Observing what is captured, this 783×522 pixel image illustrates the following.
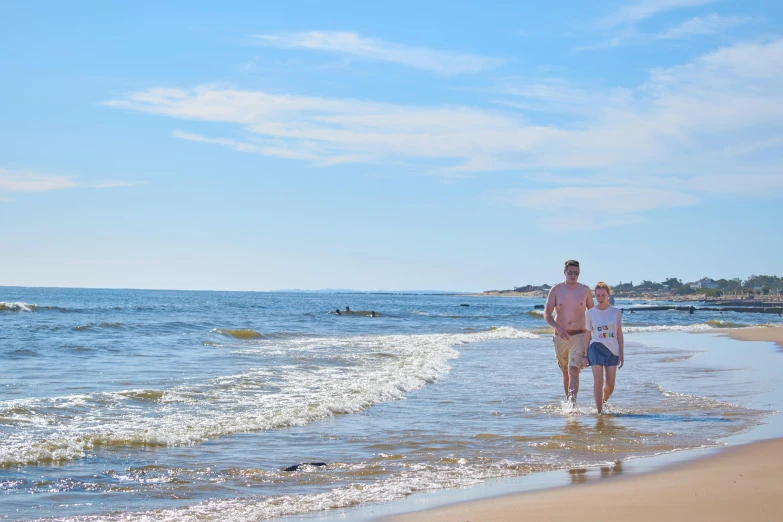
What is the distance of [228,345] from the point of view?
22328mm

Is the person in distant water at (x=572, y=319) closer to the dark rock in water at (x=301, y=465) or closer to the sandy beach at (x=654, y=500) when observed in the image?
the sandy beach at (x=654, y=500)

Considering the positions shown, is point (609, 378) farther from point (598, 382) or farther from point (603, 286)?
point (603, 286)

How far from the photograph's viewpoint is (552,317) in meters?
9.63

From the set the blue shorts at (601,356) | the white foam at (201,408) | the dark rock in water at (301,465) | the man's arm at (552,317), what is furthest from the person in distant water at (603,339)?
the dark rock in water at (301,465)

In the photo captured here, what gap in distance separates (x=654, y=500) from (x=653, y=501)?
0.03m

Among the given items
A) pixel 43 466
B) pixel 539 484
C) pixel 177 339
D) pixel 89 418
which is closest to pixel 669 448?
pixel 539 484

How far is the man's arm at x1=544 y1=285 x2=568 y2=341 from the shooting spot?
30.9ft

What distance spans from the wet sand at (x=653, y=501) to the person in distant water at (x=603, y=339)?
3.17 m

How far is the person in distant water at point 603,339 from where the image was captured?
9094 millimetres

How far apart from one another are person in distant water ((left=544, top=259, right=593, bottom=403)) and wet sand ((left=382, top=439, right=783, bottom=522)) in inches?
136

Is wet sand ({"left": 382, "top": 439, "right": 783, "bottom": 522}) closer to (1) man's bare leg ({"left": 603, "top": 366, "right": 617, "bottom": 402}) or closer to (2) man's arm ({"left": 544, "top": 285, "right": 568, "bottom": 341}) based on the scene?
(1) man's bare leg ({"left": 603, "top": 366, "right": 617, "bottom": 402})

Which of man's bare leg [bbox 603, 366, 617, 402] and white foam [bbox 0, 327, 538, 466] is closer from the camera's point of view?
white foam [bbox 0, 327, 538, 466]

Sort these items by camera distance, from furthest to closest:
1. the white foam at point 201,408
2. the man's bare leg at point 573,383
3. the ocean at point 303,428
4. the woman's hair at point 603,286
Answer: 1. the man's bare leg at point 573,383
2. the woman's hair at point 603,286
3. the white foam at point 201,408
4. the ocean at point 303,428

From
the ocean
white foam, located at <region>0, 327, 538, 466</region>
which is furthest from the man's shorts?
white foam, located at <region>0, 327, 538, 466</region>
